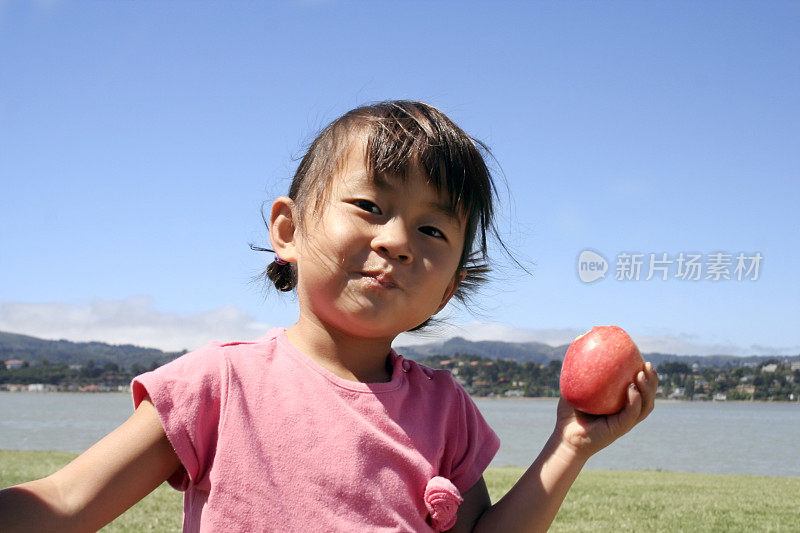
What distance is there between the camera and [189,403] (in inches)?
57.9

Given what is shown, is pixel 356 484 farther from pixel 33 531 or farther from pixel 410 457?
pixel 33 531

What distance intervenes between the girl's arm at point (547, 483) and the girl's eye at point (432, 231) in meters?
0.56

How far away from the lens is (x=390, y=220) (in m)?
1.62

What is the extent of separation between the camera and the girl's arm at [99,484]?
4.19 feet

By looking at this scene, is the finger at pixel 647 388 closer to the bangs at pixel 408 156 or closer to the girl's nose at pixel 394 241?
the bangs at pixel 408 156

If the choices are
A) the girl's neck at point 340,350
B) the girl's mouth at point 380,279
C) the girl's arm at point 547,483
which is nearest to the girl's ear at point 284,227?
the girl's neck at point 340,350

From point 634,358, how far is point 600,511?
572 cm

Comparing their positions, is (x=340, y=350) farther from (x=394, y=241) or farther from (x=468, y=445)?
(x=468, y=445)

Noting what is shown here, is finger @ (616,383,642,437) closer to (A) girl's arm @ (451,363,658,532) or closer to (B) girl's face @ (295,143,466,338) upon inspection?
(A) girl's arm @ (451,363,658,532)

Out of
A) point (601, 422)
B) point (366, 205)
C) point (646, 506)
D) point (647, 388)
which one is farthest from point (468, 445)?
point (646, 506)

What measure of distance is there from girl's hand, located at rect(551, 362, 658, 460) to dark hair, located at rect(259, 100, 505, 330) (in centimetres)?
46

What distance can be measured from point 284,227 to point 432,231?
370 mm

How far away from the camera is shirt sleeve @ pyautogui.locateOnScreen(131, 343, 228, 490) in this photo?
145 cm

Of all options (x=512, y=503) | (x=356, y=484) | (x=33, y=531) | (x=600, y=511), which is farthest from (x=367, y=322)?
(x=600, y=511)
